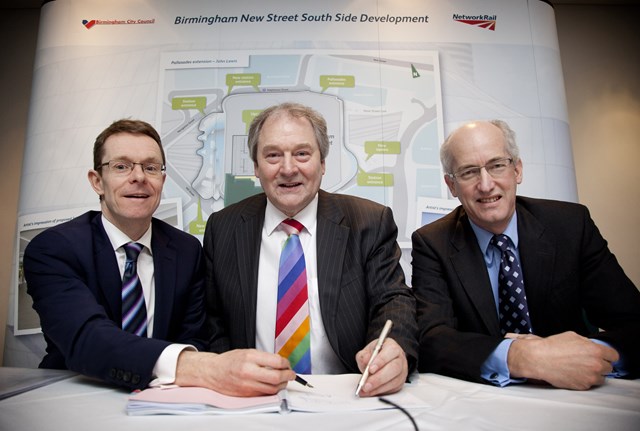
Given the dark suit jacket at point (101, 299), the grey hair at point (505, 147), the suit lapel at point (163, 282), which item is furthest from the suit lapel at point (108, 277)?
the grey hair at point (505, 147)

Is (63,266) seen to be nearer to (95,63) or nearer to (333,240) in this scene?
(333,240)

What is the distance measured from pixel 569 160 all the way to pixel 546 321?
7.32ft

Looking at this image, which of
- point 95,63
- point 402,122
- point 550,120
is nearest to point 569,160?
point 550,120

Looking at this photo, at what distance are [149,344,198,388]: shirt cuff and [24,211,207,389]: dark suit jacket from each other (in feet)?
0.06

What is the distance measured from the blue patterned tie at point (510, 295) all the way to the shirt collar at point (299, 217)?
755 millimetres

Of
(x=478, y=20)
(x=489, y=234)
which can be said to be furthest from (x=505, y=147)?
(x=478, y=20)

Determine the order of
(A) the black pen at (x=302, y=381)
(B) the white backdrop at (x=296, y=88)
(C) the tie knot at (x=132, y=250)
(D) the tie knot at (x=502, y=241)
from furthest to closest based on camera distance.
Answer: (B) the white backdrop at (x=296, y=88) < (D) the tie knot at (x=502, y=241) < (C) the tie knot at (x=132, y=250) < (A) the black pen at (x=302, y=381)

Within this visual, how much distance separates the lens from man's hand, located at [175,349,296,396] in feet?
3.24

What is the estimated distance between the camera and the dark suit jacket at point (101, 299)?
111cm

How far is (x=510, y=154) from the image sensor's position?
175cm

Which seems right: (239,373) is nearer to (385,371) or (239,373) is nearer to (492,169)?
(385,371)

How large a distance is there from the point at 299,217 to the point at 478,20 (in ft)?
8.97

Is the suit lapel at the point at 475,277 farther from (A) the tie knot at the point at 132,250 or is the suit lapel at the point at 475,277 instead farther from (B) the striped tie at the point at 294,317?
(A) the tie knot at the point at 132,250

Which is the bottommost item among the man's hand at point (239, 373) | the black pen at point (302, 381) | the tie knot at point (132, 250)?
the black pen at point (302, 381)
